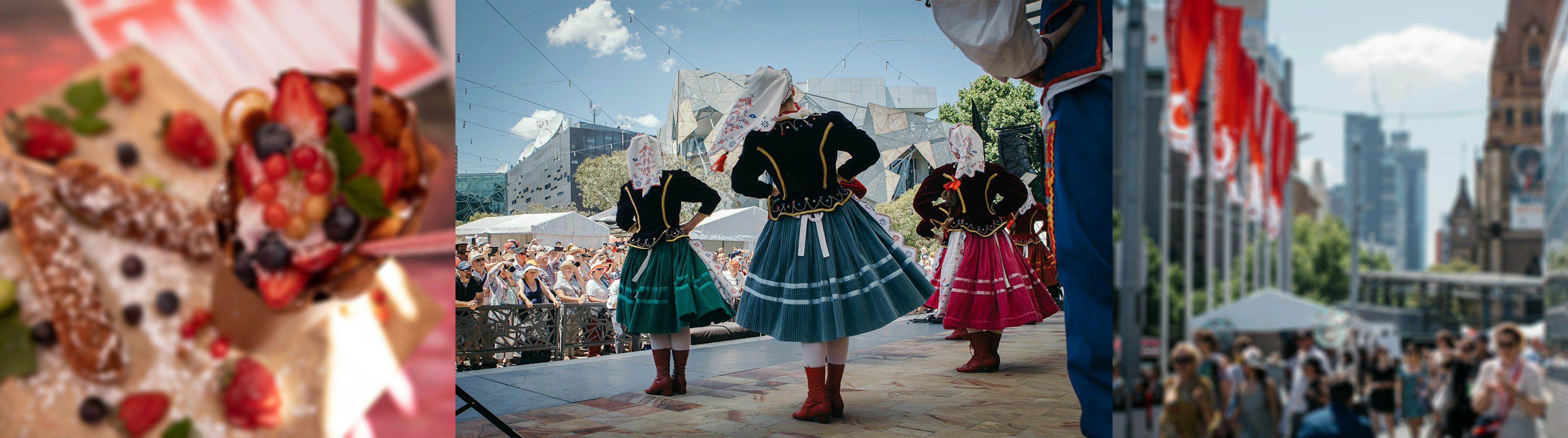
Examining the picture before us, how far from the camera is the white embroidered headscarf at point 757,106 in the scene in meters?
3.23

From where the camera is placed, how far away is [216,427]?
1032 mm

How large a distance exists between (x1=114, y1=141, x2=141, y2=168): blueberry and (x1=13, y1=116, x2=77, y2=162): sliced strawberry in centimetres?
5

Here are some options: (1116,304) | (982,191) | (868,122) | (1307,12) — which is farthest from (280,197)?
(868,122)

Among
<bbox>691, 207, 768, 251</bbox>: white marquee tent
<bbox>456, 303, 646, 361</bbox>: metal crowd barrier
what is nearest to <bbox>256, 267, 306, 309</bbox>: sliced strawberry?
<bbox>456, 303, 646, 361</bbox>: metal crowd barrier

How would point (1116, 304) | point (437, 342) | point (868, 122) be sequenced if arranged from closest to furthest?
point (1116, 304), point (437, 342), point (868, 122)

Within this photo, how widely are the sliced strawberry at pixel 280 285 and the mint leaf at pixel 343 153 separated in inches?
4.7

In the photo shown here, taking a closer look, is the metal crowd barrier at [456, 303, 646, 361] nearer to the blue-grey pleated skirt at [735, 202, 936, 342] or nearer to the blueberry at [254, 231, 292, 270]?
the blue-grey pleated skirt at [735, 202, 936, 342]

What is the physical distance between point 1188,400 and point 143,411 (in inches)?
50.9

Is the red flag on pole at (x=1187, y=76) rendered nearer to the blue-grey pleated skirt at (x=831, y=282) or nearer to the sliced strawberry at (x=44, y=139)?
the sliced strawberry at (x=44, y=139)

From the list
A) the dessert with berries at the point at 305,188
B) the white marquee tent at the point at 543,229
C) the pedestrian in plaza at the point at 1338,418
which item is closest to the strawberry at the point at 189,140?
the dessert with berries at the point at 305,188

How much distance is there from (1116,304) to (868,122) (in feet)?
24.9

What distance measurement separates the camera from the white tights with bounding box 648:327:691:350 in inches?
150

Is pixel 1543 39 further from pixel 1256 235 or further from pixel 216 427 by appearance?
pixel 216 427

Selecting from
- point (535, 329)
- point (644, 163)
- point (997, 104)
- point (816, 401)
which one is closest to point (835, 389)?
point (816, 401)
